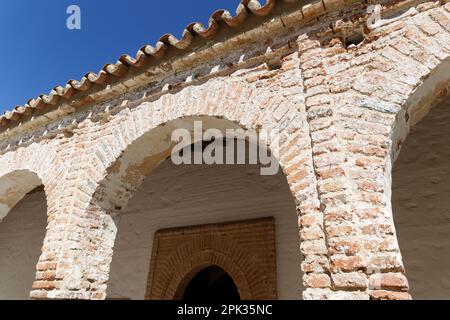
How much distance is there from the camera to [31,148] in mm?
4234

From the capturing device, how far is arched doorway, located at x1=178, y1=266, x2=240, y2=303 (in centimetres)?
486

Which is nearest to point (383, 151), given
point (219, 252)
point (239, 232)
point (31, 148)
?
point (239, 232)

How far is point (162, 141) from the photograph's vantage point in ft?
11.0

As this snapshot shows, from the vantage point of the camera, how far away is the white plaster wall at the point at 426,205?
3.14 meters

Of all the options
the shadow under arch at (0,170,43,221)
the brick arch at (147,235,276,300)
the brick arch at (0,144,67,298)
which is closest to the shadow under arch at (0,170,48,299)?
the shadow under arch at (0,170,43,221)

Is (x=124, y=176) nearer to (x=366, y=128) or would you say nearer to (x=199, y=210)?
(x=199, y=210)

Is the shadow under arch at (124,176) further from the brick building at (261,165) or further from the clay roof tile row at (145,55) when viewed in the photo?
the clay roof tile row at (145,55)

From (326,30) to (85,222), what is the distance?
273 cm

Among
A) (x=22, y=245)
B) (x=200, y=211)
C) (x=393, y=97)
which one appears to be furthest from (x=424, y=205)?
A: (x=22, y=245)

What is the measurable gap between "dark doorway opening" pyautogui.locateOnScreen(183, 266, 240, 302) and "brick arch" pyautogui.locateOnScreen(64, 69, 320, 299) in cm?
192

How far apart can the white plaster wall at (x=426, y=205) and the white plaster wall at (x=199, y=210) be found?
1.15 metres

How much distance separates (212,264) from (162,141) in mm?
1982

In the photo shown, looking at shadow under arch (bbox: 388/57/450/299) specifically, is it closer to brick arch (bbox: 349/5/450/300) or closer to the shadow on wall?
brick arch (bbox: 349/5/450/300)

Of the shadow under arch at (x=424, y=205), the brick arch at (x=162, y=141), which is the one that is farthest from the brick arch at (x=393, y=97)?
the shadow under arch at (x=424, y=205)
